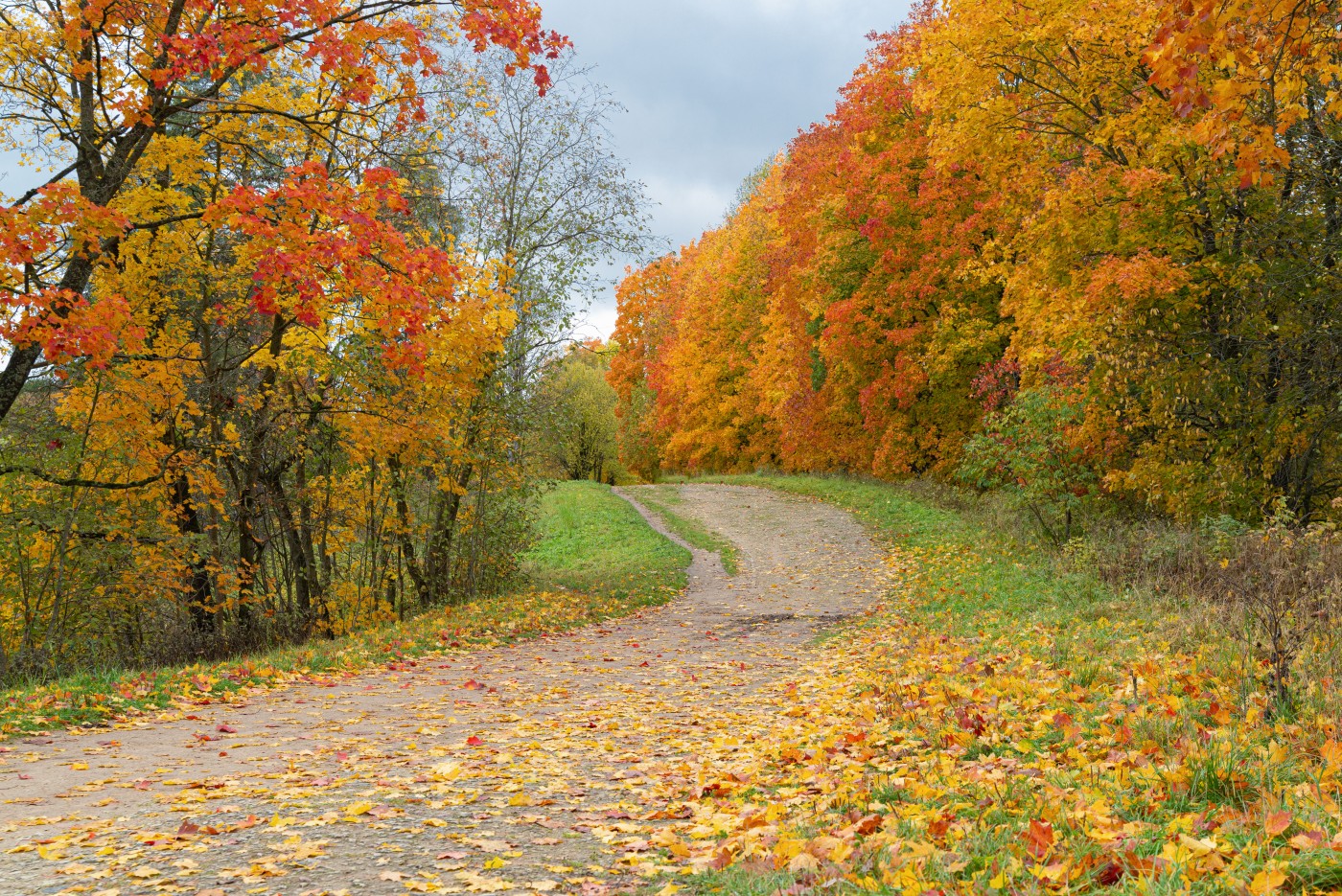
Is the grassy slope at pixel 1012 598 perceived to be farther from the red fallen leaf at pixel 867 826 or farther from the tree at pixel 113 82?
the tree at pixel 113 82

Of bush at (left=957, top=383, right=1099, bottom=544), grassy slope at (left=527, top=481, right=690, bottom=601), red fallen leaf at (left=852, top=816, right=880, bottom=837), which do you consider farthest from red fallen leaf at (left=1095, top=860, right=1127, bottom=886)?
grassy slope at (left=527, top=481, right=690, bottom=601)

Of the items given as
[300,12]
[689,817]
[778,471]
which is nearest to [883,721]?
[689,817]

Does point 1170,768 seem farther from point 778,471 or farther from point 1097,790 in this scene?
point 778,471

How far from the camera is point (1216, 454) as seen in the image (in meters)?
11.4

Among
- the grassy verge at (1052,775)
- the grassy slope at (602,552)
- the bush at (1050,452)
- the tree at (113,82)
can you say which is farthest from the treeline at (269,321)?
the bush at (1050,452)

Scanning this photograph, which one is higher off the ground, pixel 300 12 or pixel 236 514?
pixel 300 12

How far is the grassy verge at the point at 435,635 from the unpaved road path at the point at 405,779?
43cm

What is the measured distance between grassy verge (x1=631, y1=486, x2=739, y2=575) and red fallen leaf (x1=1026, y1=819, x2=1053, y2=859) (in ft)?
47.2

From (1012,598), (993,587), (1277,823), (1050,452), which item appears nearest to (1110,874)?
(1277,823)

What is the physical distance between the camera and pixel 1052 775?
4.03 meters

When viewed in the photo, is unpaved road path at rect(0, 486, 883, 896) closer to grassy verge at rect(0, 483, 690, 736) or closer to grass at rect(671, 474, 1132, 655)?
grassy verge at rect(0, 483, 690, 736)

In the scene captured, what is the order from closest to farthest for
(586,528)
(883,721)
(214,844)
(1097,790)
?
(1097,790) → (214,844) → (883,721) → (586,528)

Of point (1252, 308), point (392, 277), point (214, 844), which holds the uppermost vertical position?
point (392, 277)

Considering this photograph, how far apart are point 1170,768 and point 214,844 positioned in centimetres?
421
